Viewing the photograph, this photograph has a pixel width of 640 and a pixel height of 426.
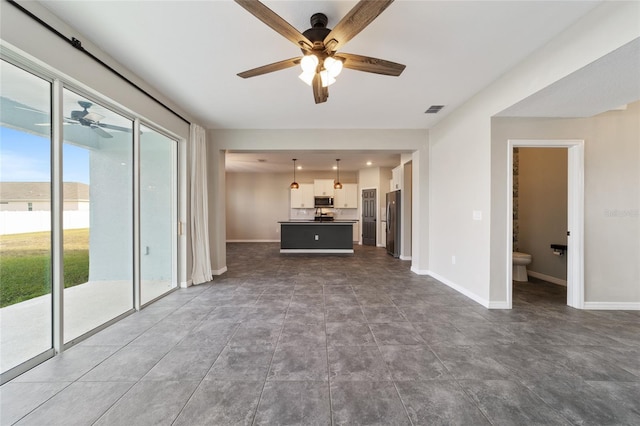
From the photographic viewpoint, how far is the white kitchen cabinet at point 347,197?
926cm

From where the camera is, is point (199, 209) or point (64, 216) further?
point (199, 209)

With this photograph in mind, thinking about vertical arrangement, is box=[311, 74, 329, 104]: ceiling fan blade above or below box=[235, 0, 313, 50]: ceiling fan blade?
below

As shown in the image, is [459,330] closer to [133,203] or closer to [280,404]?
[280,404]

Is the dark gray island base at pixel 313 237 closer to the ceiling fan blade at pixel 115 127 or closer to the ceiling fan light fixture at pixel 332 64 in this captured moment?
the ceiling fan blade at pixel 115 127

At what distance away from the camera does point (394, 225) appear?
266 inches

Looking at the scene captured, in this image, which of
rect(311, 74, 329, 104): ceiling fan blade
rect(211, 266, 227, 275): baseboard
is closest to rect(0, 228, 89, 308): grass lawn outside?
rect(211, 266, 227, 275): baseboard

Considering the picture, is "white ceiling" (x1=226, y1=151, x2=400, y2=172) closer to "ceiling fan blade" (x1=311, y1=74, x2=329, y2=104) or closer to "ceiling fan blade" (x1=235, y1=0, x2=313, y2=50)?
"ceiling fan blade" (x1=311, y1=74, x2=329, y2=104)

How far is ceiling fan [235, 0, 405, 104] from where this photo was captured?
1.48 metres

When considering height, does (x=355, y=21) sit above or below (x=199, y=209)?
above

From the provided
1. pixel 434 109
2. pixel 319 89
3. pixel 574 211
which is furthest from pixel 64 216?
pixel 574 211

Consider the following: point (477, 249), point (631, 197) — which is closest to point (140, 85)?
point (477, 249)

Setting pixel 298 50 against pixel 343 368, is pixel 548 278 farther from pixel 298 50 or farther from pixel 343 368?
pixel 298 50

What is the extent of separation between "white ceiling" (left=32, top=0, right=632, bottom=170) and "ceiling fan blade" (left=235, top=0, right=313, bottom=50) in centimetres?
29

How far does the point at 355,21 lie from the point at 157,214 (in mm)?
3645
